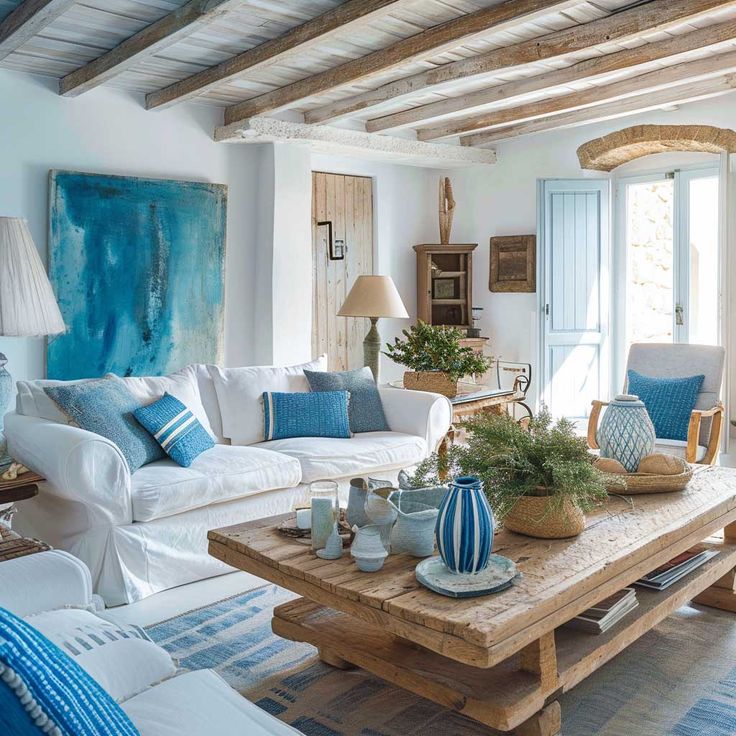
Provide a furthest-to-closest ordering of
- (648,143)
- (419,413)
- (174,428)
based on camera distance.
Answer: (648,143) < (419,413) < (174,428)

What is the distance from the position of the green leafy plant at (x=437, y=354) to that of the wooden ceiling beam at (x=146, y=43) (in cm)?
199

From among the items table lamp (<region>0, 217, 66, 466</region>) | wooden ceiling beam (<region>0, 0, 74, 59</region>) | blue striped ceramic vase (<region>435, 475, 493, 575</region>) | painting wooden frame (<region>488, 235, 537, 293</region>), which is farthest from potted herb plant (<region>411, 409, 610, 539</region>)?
painting wooden frame (<region>488, 235, 537, 293</region>)

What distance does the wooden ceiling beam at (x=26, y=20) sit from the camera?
3438mm

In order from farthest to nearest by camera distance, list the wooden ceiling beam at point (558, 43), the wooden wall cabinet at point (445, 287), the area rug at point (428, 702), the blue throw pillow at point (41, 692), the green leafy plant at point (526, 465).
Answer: the wooden wall cabinet at point (445, 287) → the wooden ceiling beam at point (558, 43) → the green leafy plant at point (526, 465) → the area rug at point (428, 702) → the blue throw pillow at point (41, 692)

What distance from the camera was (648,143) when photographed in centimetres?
600

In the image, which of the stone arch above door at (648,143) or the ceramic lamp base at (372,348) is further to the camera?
the stone arch above door at (648,143)

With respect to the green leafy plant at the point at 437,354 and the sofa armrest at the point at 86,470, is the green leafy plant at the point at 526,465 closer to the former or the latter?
the sofa armrest at the point at 86,470

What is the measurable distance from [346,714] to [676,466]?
1.48m

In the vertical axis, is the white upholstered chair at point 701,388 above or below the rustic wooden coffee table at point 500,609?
above

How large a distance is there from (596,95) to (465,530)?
13.9 ft

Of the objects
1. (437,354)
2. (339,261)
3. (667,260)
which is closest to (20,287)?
(437,354)

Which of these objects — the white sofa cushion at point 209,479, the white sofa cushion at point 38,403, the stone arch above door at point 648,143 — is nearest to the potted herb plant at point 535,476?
the white sofa cushion at point 209,479

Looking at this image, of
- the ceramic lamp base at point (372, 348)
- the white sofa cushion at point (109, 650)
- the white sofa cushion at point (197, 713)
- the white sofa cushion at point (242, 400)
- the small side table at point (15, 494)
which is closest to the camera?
the white sofa cushion at point (197, 713)

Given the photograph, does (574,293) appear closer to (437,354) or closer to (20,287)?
(437,354)
